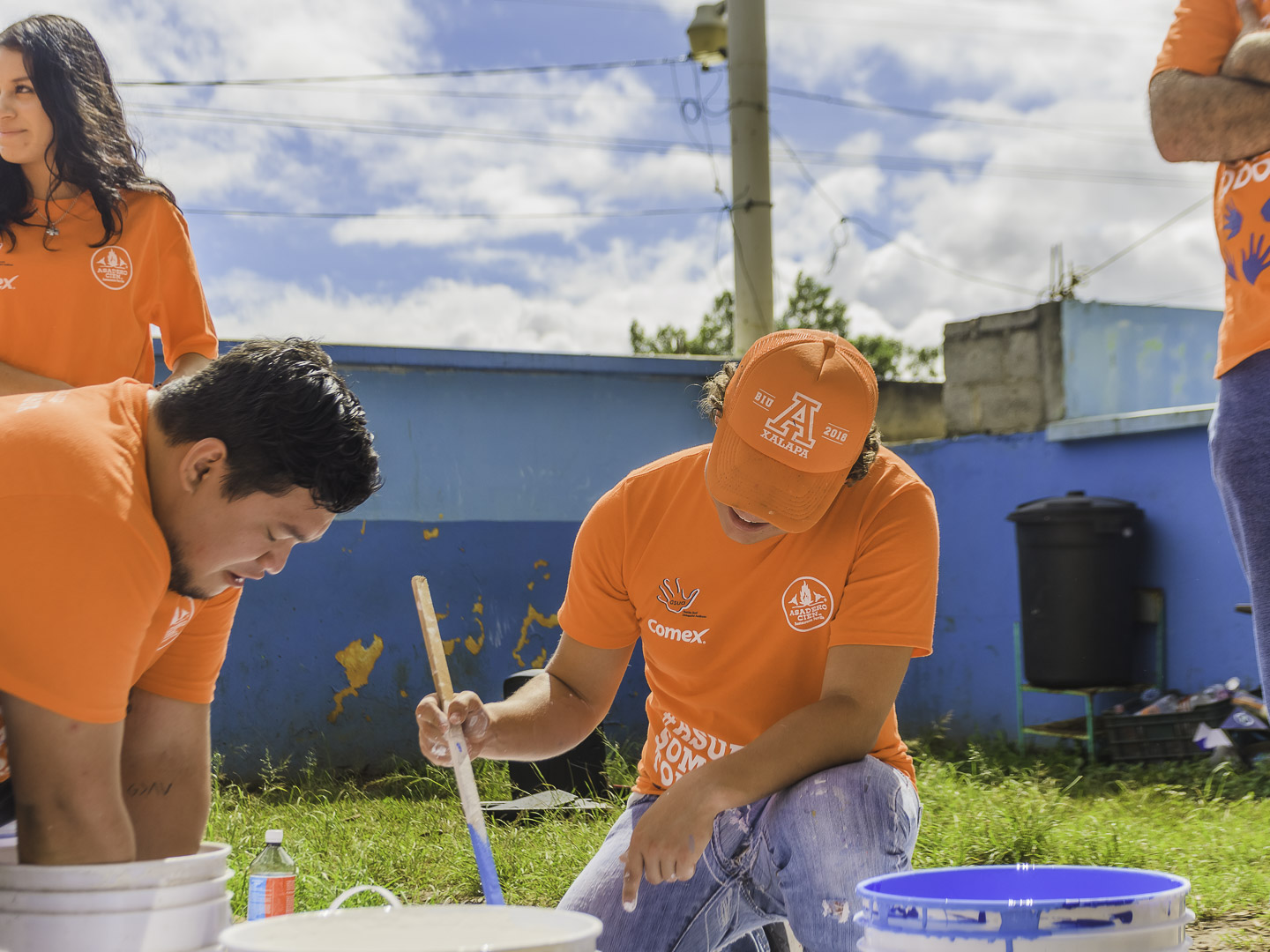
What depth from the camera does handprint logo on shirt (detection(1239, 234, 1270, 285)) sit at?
5.82ft

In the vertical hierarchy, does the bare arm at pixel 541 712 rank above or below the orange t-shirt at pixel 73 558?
below

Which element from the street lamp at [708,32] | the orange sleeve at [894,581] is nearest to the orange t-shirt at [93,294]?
the orange sleeve at [894,581]

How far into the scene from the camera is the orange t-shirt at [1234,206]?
1774mm

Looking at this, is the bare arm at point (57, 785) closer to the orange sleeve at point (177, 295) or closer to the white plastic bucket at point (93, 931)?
the white plastic bucket at point (93, 931)

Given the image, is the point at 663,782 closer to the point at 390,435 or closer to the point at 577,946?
the point at 577,946

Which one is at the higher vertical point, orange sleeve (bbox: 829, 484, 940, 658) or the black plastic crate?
orange sleeve (bbox: 829, 484, 940, 658)

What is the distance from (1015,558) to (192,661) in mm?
5230

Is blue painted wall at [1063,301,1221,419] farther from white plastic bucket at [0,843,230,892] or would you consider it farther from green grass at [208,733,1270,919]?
white plastic bucket at [0,843,230,892]

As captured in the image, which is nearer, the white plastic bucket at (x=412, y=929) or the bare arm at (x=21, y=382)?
the white plastic bucket at (x=412, y=929)

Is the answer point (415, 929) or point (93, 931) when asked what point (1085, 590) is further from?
point (93, 931)

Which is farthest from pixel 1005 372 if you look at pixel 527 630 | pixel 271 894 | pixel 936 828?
pixel 271 894

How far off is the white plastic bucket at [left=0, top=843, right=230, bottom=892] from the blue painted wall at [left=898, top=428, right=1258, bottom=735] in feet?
16.6

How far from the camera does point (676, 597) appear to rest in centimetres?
212

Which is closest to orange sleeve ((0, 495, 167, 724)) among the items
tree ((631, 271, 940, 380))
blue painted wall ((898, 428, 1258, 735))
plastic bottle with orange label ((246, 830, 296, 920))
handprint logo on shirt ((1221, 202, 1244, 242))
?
plastic bottle with orange label ((246, 830, 296, 920))
